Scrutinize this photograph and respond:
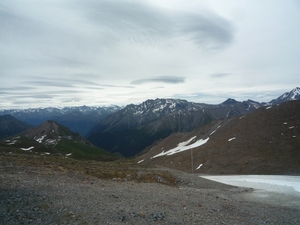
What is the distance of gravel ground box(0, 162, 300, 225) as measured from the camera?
1389 centimetres

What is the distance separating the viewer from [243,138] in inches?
3376

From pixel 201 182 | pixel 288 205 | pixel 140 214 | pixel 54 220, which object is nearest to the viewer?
pixel 54 220

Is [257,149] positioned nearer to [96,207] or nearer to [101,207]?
[101,207]

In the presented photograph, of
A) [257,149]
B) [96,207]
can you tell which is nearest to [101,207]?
[96,207]

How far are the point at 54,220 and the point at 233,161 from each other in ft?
221

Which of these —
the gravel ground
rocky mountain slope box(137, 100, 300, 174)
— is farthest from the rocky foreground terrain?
rocky mountain slope box(137, 100, 300, 174)

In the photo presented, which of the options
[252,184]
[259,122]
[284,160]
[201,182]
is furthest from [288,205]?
[259,122]

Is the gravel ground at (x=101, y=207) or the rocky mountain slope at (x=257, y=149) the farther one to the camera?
the rocky mountain slope at (x=257, y=149)

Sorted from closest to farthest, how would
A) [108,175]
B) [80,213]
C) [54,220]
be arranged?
[54,220]
[80,213]
[108,175]

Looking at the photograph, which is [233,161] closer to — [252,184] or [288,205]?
[252,184]

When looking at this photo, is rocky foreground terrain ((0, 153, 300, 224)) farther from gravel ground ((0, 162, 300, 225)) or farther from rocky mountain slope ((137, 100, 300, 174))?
rocky mountain slope ((137, 100, 300, 174))

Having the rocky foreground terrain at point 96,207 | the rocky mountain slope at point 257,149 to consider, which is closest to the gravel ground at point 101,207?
the rocky foreground terrain at point 96,207

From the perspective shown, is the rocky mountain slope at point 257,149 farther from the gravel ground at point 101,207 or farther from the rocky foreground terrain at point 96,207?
the gravel ground at point 101,207

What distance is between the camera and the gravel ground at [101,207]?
1389 cm
